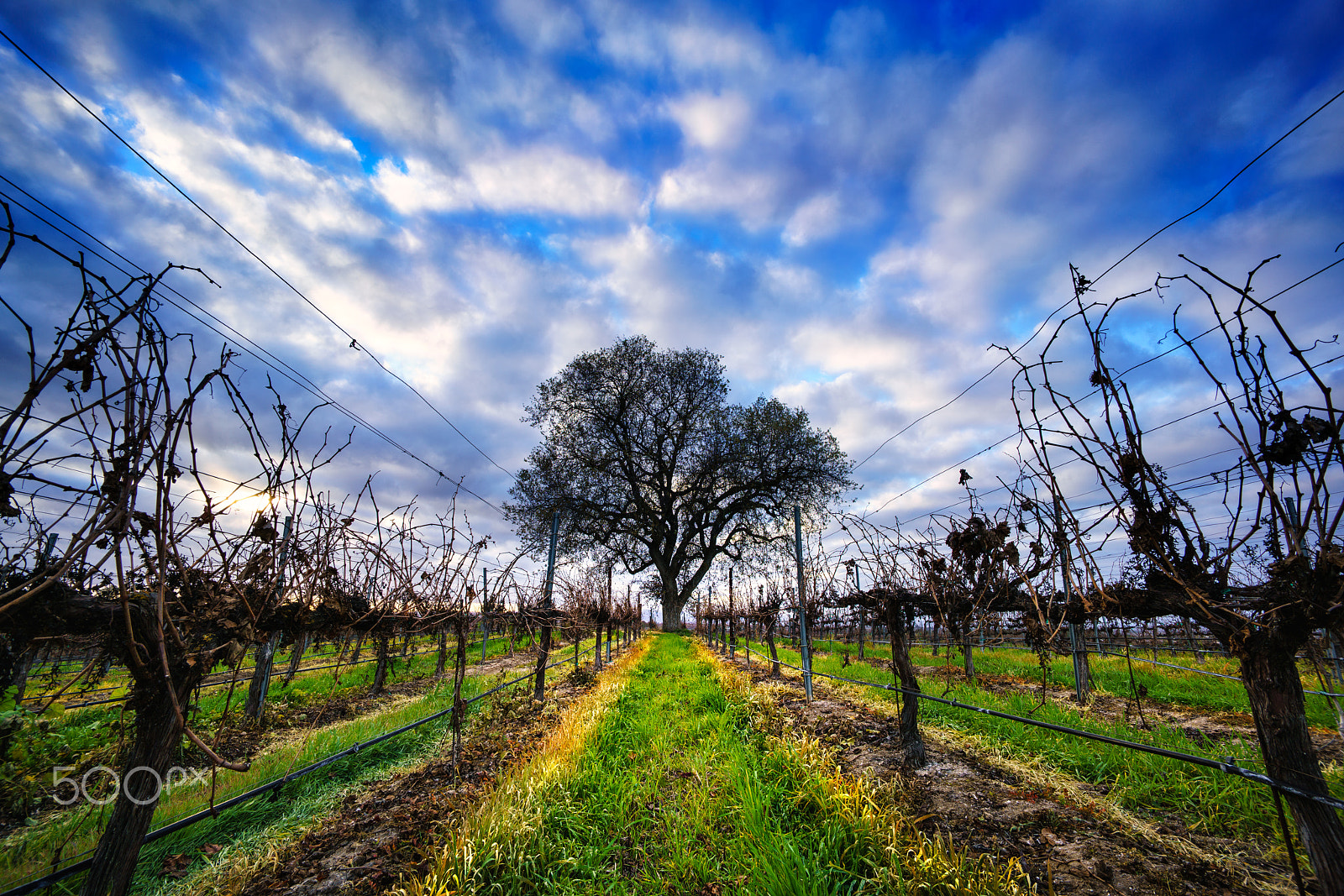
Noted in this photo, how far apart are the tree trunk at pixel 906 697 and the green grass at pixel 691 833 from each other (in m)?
1.06

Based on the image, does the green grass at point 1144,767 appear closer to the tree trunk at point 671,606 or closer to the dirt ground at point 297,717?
the dirt ground at point 297,717

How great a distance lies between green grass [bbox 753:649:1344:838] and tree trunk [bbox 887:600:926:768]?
1.04 metres

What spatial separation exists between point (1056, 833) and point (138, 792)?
650cm

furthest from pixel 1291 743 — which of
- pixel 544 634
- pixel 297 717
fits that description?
pixel 297 717

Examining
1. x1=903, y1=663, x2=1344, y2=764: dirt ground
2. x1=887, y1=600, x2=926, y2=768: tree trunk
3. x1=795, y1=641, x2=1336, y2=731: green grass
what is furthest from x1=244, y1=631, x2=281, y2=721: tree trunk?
x1=903, y1=663, x2=1344, y2=764: dirt ground

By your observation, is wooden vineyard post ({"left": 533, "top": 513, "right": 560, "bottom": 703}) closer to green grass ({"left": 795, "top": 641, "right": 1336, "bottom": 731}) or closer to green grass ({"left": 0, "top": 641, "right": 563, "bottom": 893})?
green grass ({"left": 0, "top": 641, "right": 563, "bottom": 893})

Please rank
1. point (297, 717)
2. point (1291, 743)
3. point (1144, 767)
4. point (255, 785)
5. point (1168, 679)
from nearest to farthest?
point (1291, 743)
point (1144, 767)
point (255, 785)
point (297, 717)
point (1168, 679)

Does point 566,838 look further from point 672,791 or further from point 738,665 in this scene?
point 738,665

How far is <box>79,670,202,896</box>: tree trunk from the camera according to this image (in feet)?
9.37

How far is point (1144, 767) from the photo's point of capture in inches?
193

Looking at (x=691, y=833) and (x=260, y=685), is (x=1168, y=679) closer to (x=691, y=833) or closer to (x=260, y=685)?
(x=691, y=833)

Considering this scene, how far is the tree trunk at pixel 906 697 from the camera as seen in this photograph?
574 centimetres

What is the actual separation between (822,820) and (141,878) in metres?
5.37

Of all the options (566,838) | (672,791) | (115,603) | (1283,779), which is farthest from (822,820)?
(115,603)
